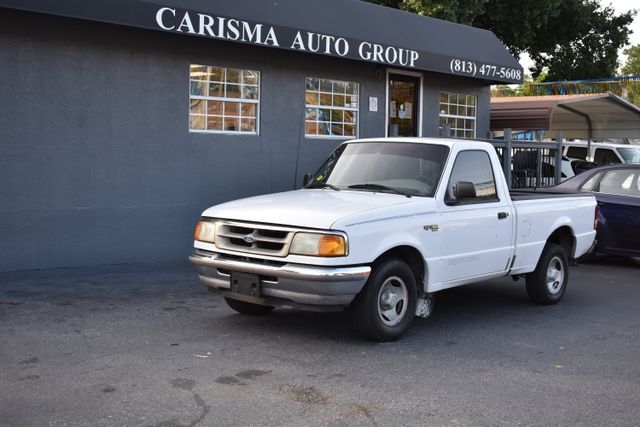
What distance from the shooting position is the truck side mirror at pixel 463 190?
7.59 meters

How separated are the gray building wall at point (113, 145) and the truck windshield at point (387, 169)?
3650 millimetres

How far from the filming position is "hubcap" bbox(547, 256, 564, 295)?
9.11 metres

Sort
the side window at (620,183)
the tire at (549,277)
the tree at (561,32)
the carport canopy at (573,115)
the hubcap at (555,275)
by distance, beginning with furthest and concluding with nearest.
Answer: the tree at (561,32)
the carport canopy at (573,115)
the side window at (620,183)
the hubcap at (555,275)
the tire at (549,277)

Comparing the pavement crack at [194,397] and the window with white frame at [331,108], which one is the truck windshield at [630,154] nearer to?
the window with white frame at [331,108]

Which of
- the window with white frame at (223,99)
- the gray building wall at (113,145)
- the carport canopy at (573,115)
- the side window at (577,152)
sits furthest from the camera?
the side window at (577,152)

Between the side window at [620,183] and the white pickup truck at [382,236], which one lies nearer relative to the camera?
the white pickup truck at [382,236]

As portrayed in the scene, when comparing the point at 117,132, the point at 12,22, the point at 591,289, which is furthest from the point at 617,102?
the point at 12,22

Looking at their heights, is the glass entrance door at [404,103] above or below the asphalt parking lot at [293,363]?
above

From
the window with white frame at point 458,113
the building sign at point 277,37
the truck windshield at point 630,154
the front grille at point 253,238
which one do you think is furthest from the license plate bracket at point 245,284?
the truck windshield at point 630,154

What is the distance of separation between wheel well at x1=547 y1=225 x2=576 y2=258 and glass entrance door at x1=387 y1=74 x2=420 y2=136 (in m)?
5.81

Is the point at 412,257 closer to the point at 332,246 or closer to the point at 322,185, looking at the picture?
the point at 332,246

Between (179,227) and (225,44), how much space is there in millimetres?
2827

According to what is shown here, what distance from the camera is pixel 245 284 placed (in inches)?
272

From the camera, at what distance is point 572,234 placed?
945 cm
